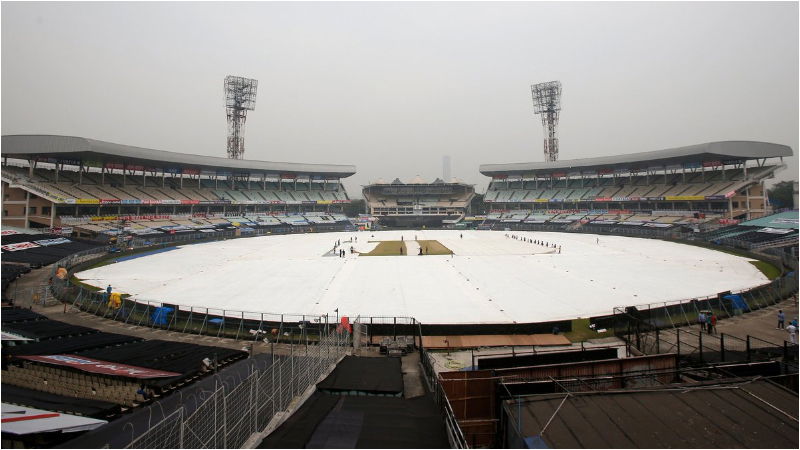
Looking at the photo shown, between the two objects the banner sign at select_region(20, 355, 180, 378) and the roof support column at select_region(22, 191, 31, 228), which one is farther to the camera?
the roof support column at select_region(22, 191, 31, 228)

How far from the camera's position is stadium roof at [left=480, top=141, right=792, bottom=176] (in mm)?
66750

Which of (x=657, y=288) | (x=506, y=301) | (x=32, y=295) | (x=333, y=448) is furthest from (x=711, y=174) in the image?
(x=32, y=295)

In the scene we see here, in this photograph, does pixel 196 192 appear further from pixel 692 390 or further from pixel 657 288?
pixel 692 390

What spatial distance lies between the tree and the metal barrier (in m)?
114

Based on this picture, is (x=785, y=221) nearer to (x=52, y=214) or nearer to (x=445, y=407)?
(x=445, y=407)

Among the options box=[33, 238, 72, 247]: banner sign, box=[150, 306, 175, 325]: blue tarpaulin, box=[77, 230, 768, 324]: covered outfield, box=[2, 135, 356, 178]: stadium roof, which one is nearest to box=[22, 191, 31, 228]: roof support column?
box=[2, 135, 356, 178]: stadium roof

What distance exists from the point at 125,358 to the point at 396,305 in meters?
13.2

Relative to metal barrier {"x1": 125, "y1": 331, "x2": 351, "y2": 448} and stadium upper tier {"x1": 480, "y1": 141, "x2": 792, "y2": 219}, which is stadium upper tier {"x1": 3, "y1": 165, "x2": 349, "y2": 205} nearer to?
stadium upper tier {"x1": 480, "y1": 141, "x2": 792, "y2": 219}

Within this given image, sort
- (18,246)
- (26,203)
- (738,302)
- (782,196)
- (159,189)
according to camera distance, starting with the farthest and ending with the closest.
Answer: (782,196) → (159,189) → (26,203) → (18,246) → (738,302)

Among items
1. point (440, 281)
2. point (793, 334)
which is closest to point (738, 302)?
point (793, 334)

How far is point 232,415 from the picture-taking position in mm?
7242

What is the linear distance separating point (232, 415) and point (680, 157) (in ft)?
292

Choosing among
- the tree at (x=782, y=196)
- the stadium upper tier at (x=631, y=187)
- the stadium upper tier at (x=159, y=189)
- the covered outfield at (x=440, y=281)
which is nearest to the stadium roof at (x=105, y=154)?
the stadium upper tier at (x=159, y=189)

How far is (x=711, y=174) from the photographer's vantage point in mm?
76938
